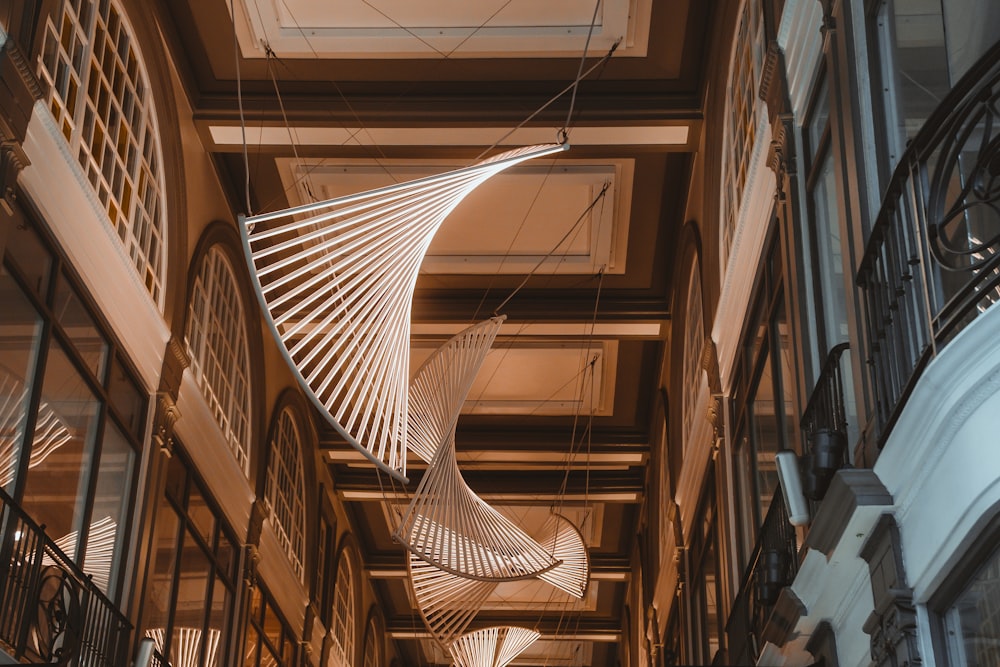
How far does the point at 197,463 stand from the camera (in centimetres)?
1228

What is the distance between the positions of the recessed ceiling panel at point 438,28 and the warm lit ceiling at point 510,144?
0.05 ft

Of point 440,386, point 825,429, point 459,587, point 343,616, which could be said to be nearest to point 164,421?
point 440,386

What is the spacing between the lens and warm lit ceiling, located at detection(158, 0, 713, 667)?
37.1ft

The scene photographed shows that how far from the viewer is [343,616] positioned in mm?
20281

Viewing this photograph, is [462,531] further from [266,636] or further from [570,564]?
[266,636]

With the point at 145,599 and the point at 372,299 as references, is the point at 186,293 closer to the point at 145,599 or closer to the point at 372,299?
the point at 145,599

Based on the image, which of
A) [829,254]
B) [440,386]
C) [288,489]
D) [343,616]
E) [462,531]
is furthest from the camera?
[343,616]

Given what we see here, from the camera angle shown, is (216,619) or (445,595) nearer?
(216,619)

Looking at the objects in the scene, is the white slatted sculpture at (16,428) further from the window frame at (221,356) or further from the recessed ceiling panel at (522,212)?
the recessed ceiling panel at (522,212)

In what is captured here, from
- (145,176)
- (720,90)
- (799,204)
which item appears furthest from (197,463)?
(799,204)

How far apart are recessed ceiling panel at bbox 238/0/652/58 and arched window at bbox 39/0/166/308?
1243 mm

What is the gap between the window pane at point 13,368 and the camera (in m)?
8.06

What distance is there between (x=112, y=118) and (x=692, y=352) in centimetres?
623

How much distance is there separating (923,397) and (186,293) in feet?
27.3
